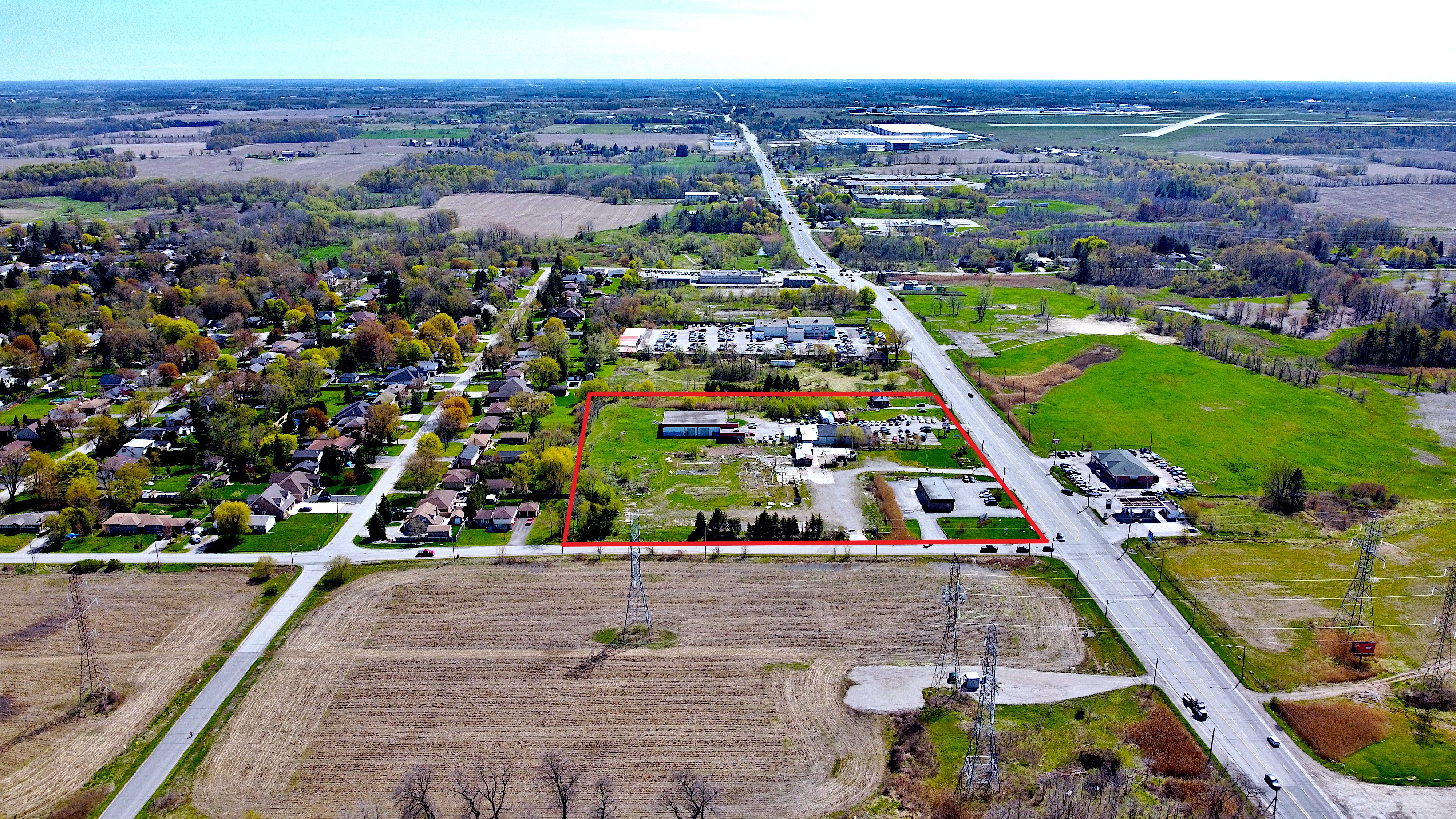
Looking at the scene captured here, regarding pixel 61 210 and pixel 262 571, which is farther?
pixel 61 210

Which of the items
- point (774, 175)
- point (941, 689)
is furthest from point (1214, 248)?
point (941, 689)

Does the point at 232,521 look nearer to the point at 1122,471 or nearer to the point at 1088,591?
the point at 1088,591

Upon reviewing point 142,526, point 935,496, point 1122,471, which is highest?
point 1122,471

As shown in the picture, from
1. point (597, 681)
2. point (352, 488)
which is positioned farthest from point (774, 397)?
point (597, 681)

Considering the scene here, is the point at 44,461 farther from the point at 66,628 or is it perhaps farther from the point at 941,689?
the point at 941,689

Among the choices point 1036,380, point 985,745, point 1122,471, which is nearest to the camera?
point 985,745

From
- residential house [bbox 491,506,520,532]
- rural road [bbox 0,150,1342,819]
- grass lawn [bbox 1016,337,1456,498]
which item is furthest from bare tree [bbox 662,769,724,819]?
grass lawn [bbox 1016,337,1456,498]
